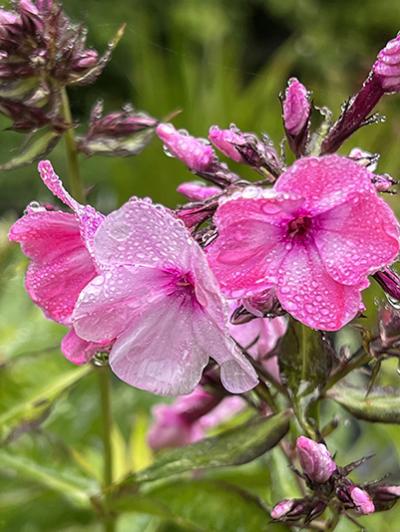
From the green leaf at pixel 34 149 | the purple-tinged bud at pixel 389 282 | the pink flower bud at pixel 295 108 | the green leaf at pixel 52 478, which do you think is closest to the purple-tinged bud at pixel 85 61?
the green leaf at pixel 34 149

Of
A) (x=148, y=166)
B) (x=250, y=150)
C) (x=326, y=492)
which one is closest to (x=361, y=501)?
(x=326, y=492)

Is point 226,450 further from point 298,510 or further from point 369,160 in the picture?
point 369,160

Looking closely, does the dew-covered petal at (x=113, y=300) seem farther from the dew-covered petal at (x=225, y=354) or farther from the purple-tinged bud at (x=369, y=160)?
the purple-tinged bud at (x=369, y=160)

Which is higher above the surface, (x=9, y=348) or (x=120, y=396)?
(x=9, y=348)

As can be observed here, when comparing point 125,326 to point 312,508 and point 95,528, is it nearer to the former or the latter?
point 312,508

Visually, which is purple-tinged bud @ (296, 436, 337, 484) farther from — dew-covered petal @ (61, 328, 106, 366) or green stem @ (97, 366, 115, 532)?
green stem @ (97, 366, 115, 532)

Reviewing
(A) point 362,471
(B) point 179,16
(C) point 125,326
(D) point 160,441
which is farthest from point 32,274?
(B) point 179,16

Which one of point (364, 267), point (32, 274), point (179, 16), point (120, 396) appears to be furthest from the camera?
point (179, 16)

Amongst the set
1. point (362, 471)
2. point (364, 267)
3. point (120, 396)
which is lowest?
point (362, 471)
